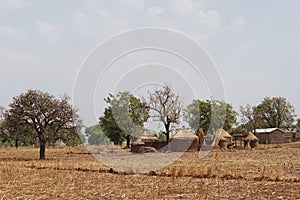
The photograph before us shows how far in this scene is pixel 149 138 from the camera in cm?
5747

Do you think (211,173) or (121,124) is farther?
(121,124)

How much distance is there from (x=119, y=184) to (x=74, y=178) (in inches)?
122

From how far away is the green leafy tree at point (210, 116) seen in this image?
272 ft

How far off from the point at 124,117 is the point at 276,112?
5166 cm

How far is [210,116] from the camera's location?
A: 8425 cm

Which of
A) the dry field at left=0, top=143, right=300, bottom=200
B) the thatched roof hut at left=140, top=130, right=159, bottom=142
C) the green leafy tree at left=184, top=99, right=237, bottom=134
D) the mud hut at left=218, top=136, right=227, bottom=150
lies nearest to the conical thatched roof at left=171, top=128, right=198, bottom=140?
the mud hut at left=218, top=136, right=227, bottom=150

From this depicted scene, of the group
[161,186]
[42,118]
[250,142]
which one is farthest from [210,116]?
[161,186]

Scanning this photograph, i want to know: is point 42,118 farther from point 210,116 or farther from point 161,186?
point 210,116

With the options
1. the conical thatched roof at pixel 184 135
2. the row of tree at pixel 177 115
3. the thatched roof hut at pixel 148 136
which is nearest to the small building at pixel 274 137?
the row of tree at pixel 177 115

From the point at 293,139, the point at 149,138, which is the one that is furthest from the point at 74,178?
the point at 293,139

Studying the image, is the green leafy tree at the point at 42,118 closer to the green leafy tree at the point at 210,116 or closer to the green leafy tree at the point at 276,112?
the green leafy tree at the point at 210,116

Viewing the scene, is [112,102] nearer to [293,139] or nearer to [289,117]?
[293,139]

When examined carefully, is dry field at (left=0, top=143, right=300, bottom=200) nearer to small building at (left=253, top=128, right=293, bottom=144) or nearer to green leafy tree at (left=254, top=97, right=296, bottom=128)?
small building at (left=253, top=128, right=293, bottom=144)

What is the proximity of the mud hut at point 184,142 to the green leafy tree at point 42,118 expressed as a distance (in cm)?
2020
